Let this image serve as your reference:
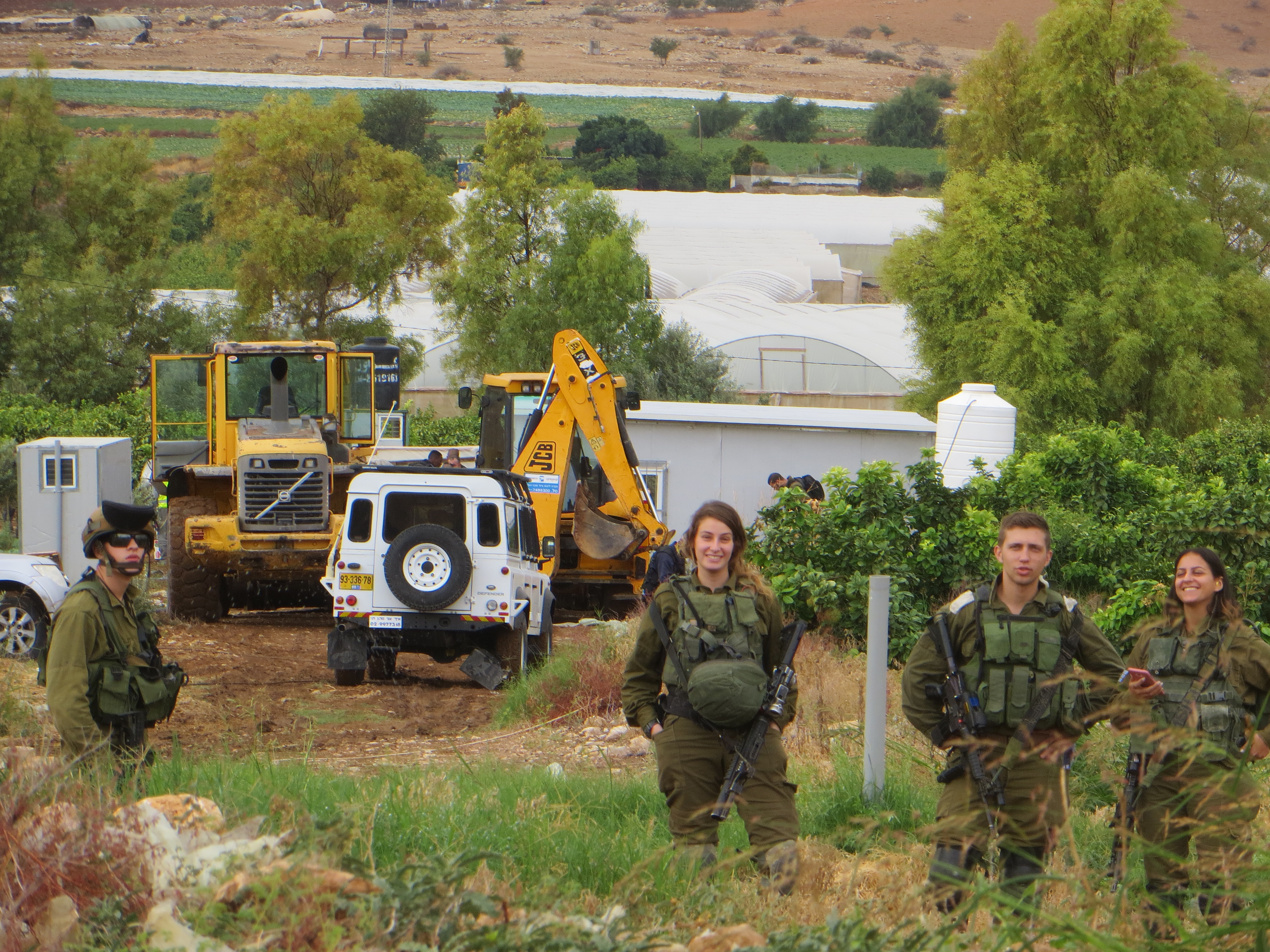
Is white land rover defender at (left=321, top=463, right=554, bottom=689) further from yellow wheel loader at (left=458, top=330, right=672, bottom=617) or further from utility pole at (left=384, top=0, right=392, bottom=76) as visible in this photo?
utility pole at (left=384, top=0, right=392, bottom=76)

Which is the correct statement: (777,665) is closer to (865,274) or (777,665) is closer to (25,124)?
(25,124)

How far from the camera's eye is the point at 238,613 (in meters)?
16.8

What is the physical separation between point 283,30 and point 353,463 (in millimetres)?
141128

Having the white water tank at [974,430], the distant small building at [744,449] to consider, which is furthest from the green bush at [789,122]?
the white water tank at [974,430]

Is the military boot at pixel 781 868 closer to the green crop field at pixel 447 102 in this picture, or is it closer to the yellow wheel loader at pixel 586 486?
the yellow wheel loader at pixel 586 486

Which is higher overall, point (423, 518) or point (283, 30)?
point (283, 30)

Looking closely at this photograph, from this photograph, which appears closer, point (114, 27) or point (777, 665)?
point (777, 665)

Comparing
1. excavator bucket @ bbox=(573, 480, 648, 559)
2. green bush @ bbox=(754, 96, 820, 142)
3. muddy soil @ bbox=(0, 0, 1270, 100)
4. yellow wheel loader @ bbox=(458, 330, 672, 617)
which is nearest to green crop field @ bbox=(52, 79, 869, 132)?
green bush @ bbox=(754, 96, 820, 142)

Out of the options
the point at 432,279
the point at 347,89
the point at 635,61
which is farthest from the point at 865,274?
the point at 635,61

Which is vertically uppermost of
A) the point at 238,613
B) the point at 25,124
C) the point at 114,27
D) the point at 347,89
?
the point at 114,27

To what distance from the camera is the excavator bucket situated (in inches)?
597

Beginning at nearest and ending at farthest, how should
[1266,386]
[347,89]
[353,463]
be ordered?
[353,463] < [1266,386] < [347,89]

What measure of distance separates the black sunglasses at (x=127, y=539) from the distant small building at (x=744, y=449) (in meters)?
14.3

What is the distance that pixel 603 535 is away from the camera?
15.2m
